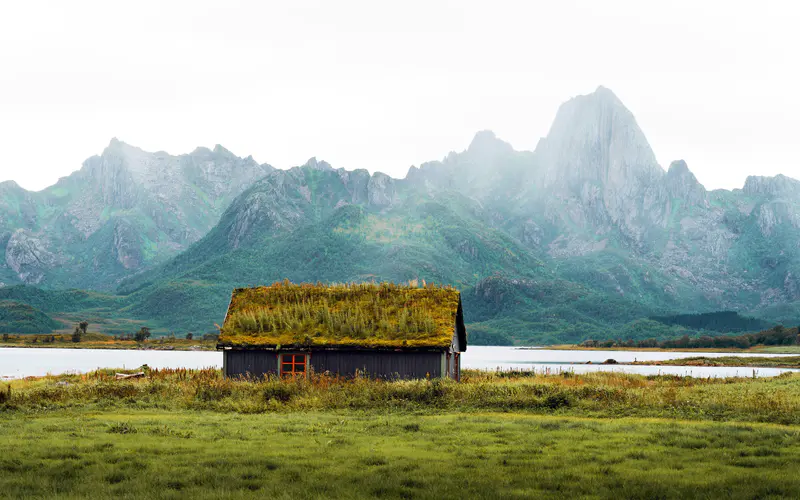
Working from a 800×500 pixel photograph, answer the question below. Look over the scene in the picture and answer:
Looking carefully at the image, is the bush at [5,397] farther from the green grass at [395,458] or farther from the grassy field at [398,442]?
the green grass at [395,458]

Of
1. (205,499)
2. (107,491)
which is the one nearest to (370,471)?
(205,499)

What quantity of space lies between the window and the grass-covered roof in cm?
93

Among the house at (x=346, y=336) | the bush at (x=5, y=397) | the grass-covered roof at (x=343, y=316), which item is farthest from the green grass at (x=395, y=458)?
the grass-covered roof at (x=343, y=316)

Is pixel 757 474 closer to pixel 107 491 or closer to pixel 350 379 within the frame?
pixel 107 491

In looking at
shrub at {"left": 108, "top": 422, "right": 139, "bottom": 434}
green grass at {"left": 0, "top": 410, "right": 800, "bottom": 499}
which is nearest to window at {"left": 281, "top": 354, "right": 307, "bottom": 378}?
green grass at {"left": 0, "top": 410, "right": 800, "bottom": 499}

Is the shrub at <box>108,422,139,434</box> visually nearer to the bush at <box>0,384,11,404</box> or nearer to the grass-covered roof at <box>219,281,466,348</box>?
the bush at <box>0,384,11,404</box>

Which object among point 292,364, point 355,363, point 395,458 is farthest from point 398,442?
point 292,364

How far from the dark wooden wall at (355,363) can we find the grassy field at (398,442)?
689 cm

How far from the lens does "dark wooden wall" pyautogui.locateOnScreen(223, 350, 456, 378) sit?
43.7 meters

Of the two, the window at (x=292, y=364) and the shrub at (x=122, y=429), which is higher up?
the window at (x=292, y=364)

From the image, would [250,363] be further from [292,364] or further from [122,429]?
[122,429]

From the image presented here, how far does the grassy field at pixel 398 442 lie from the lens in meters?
16.0

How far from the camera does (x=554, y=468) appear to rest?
59.5 feet

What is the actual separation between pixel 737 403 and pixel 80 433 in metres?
26.0
